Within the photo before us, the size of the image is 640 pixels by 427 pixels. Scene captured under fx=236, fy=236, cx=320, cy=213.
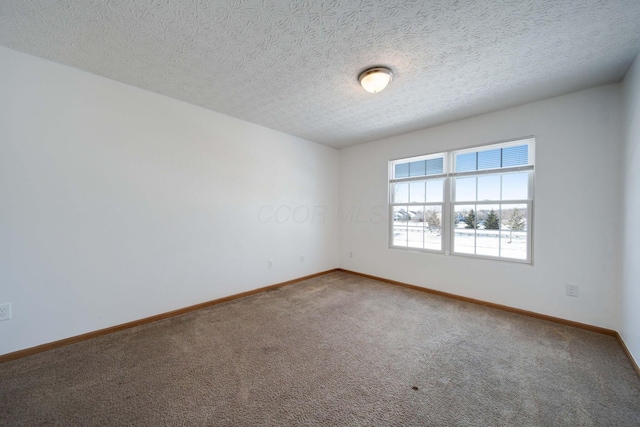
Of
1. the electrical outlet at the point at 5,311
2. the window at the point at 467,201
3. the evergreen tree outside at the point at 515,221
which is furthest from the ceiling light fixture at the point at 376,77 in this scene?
the electrical outlet at the point at 5,311

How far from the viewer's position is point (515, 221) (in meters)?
3.04

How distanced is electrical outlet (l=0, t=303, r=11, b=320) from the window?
177 inches

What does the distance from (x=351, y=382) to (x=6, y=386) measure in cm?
245

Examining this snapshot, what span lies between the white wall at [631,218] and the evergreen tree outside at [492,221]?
1.06m

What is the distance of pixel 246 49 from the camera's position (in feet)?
6.43

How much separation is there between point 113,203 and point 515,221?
470 cm

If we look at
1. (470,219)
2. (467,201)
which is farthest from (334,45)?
(470,219)

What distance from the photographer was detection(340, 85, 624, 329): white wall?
7.99 feet

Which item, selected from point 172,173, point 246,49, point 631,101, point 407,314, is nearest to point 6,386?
point 172,173

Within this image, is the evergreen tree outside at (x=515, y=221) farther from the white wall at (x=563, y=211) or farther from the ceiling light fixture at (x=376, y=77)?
the ceiling light fixture at (x=376, y=77)

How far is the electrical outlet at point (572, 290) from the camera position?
2600 mm

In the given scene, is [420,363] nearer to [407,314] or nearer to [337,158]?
[407,314]

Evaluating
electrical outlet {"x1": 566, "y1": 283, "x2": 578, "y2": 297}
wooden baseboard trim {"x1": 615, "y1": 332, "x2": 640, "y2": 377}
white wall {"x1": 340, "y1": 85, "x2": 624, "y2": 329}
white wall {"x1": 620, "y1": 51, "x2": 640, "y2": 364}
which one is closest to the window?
white wall {"x1": 340, "y1": 85, "x2": 624, "y2": 329}

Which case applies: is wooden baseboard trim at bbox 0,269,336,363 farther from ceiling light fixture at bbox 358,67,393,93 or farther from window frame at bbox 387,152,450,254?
ceiling light fixture at bbox 358,67,393,93
